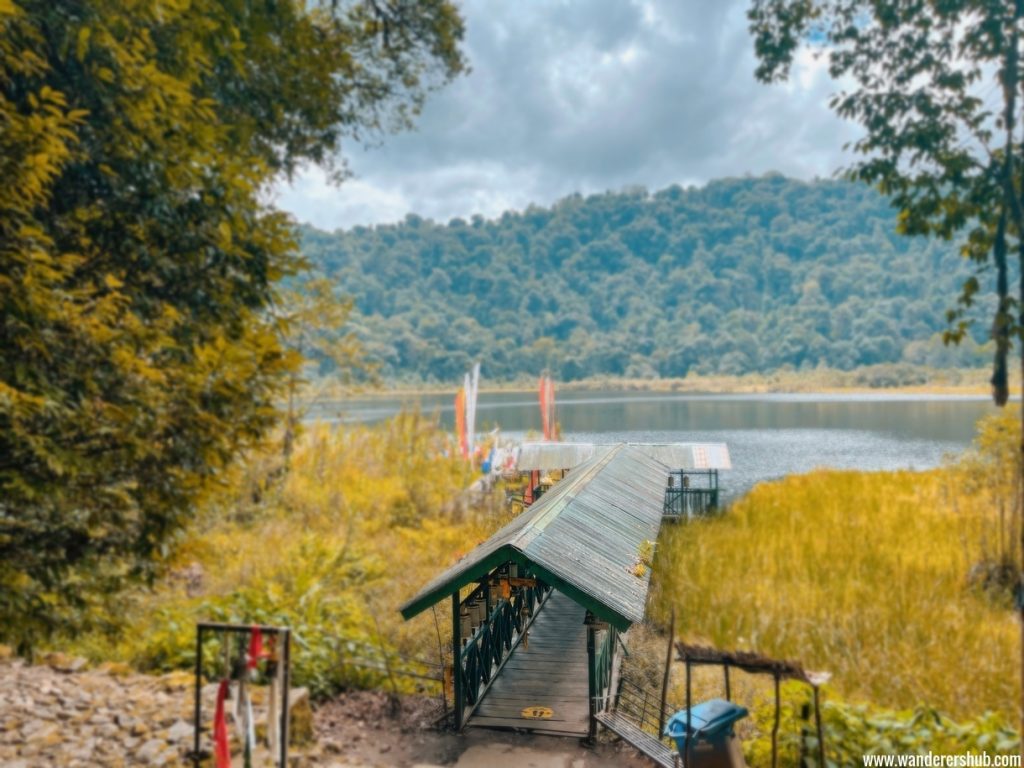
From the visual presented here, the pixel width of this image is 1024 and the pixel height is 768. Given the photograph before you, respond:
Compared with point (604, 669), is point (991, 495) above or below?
above

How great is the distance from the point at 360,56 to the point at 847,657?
8.43m

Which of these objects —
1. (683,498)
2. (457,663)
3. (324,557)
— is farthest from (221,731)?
(324,557)

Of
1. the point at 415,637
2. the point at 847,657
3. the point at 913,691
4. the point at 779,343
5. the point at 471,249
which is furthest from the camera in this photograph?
the point at 471,249

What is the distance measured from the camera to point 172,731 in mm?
3752

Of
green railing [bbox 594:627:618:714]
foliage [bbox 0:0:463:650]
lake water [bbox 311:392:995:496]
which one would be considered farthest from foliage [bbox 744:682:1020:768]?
foliage [bbox 0:0:463:650]

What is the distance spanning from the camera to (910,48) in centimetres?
185

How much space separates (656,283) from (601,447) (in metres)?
3.15

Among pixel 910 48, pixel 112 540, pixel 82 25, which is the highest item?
pixel 82 25

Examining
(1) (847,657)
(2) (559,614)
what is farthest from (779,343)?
(2) (559,614)

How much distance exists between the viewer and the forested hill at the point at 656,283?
5.36 meters

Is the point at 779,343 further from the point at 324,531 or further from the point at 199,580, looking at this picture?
the point at 199,580

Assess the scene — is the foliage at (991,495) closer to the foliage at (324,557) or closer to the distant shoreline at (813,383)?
the distant shoreline at (813,383)

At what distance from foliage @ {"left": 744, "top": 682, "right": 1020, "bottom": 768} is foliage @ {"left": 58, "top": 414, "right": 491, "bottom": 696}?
215 centimetres

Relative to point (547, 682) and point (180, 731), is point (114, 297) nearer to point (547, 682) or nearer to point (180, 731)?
point (180, 731)
